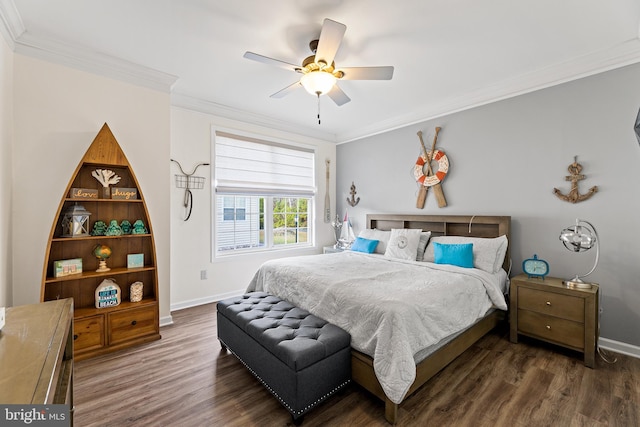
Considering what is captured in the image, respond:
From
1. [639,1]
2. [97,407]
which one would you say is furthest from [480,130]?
[97,407]

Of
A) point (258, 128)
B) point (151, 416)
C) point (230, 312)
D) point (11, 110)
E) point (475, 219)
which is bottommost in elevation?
point (151, 416)

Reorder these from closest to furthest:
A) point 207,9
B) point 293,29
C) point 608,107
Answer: point 207,9, point 293,29, point 608,107

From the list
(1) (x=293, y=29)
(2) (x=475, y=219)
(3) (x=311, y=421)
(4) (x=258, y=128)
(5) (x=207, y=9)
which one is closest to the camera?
(3) (x=311, y=421)

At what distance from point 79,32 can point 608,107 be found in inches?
183

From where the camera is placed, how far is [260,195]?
436 centimetres

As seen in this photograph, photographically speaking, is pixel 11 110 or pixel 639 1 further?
pixel 11 110

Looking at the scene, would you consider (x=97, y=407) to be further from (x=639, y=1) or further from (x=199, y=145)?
(x=639, y=1)

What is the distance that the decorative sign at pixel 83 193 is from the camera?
2434mm

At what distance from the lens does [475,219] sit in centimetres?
334

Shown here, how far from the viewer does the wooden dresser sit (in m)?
0.84

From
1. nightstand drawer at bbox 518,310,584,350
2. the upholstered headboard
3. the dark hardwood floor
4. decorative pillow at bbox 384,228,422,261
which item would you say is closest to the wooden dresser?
the dark hardwood floor

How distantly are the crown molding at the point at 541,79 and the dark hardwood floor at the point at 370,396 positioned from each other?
2.61 metres

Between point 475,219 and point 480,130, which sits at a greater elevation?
point 480,130

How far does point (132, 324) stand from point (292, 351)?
6.29 feet
